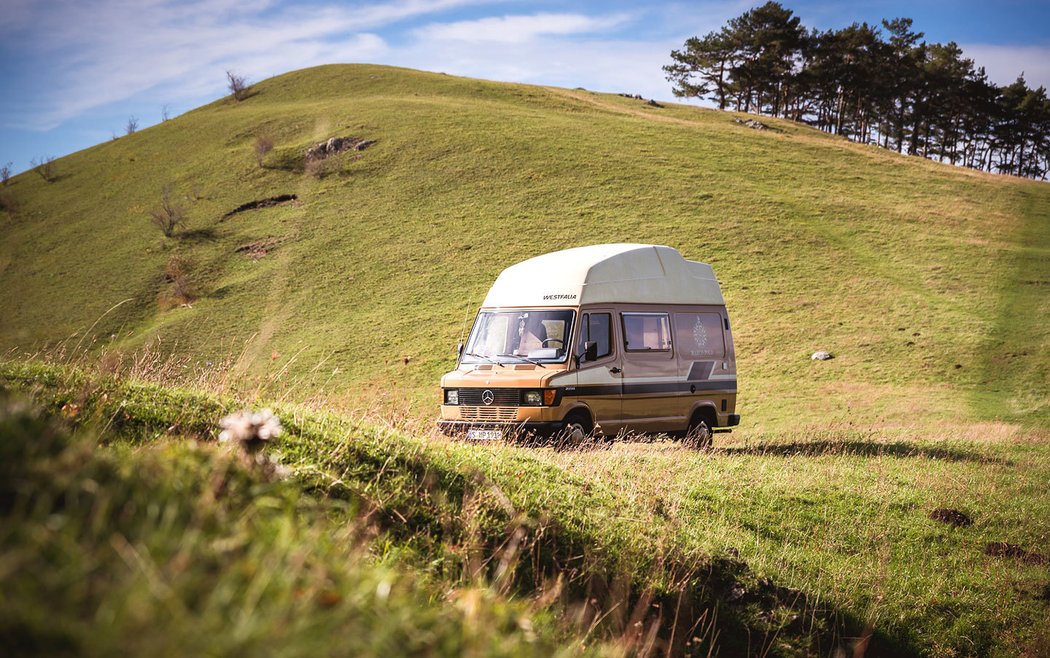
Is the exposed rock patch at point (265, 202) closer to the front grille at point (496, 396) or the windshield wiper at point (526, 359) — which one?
the windshield wiper at point (526, 359)

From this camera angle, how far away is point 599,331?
13.7 m

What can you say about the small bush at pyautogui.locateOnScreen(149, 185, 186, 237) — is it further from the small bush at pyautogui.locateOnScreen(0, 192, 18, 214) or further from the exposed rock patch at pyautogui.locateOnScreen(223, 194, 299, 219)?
the small bush at pyautogui.locateOnScreen(0, 192, 18, 214)

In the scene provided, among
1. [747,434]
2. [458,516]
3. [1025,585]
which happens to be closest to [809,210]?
[747,434]

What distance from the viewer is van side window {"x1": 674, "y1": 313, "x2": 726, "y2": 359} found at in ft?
50.6

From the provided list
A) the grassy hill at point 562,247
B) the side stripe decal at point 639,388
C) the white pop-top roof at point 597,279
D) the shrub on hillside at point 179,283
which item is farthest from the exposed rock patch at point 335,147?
the side stripe decal at point 639,388

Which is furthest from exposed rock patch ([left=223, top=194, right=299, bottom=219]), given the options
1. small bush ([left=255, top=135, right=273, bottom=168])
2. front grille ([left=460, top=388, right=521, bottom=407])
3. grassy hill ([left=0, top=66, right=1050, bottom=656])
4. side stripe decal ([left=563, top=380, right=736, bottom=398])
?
front grille ([left=460, top=388, right=521, bottom=407])

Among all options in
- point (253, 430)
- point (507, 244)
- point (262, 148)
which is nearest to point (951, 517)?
point (253, 430)

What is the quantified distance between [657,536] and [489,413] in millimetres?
5817

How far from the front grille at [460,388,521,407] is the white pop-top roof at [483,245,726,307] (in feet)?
6.16

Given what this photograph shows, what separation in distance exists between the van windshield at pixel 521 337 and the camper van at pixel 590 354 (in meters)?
0.02

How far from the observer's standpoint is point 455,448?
27.1 feet

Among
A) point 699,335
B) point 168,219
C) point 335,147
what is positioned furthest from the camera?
point 335,147

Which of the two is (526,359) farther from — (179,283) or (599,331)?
(179,283)

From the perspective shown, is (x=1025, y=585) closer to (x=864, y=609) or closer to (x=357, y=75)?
(x=864, y=609)
